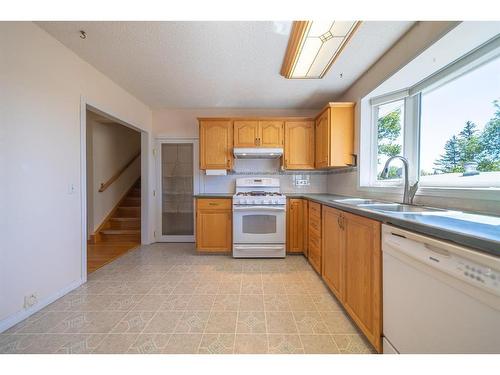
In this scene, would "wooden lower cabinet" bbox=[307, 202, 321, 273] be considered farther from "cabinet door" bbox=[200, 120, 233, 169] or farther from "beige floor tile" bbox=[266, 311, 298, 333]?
"cabinet door" bbox=[200, 120, 233, 169]

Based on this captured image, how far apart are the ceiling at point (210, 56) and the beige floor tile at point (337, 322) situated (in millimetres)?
2316

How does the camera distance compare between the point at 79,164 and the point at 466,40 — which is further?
the point at 79,164

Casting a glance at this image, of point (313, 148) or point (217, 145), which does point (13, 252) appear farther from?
point (313, 148)

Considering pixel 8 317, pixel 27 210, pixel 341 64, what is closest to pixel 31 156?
pixel 27 210

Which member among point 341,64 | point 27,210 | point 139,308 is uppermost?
point 341,64

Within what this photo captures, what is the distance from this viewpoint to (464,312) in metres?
0.70

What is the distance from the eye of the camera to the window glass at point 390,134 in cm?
212

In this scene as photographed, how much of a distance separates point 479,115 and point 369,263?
129cm

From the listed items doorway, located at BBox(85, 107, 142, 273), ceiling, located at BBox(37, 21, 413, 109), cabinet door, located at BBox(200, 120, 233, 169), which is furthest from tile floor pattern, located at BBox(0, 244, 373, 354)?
ceiling, located at BBox(37, 21, 413, 109)

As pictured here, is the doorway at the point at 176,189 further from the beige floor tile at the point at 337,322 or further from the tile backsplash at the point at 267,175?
the beige floor tile at the point at 337,322

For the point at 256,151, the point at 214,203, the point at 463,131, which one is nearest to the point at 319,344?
the point at 463,131

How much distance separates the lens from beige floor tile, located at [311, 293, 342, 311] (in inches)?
66.9

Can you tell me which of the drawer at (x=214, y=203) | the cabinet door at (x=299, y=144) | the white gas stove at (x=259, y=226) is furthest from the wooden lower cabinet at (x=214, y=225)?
the cabinet door at (x=299, y=144)

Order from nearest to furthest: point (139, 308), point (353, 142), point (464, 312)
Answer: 1. point (464, 312)
2. point (139, 308)
3. point (353, 142)
